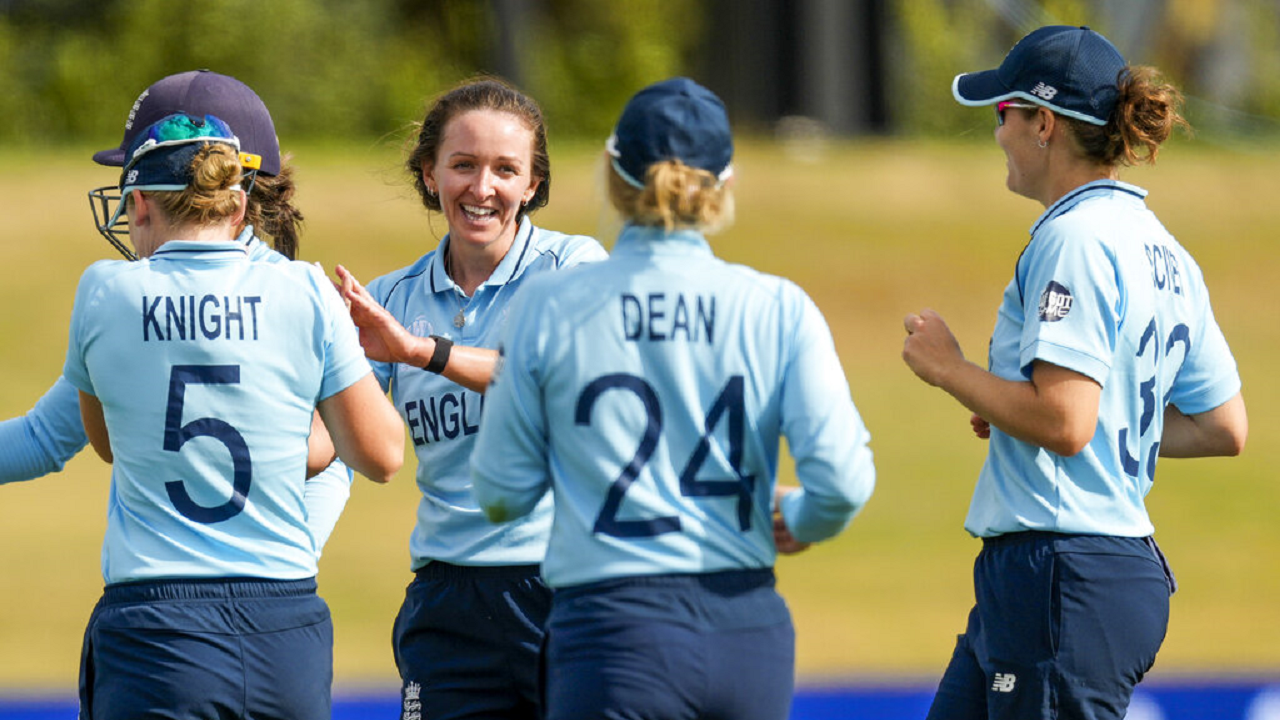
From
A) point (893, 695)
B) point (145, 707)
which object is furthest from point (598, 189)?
point (893, 695)

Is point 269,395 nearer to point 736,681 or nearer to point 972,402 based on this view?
point 736,681

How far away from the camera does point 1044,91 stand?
2992 mm

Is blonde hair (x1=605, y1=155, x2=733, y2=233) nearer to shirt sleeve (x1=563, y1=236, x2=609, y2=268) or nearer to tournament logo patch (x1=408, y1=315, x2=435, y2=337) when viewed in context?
shirt sleeve (x1=563, y1=236, x2=609, y2=268)

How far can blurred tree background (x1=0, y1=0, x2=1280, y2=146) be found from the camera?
21.3 meters

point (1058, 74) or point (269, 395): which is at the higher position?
point (1058, 74)

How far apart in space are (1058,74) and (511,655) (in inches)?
57.8

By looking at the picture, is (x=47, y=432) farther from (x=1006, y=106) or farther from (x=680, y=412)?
(x=1006, y=106)

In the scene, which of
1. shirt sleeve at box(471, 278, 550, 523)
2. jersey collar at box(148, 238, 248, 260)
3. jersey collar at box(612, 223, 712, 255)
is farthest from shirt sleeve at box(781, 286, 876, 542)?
jersey collar at box(148, 238, 248, 260)

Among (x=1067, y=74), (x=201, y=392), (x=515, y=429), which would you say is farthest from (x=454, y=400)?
(x=1067, y=74)

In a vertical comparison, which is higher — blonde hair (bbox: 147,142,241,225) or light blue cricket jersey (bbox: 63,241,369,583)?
blonde hair (bbox: 147,142,241,225)

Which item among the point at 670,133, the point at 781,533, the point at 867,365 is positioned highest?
the point at 867,365

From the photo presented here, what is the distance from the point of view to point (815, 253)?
16.3 meters

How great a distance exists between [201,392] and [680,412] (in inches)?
30.9

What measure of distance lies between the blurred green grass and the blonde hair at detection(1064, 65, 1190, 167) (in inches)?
252
